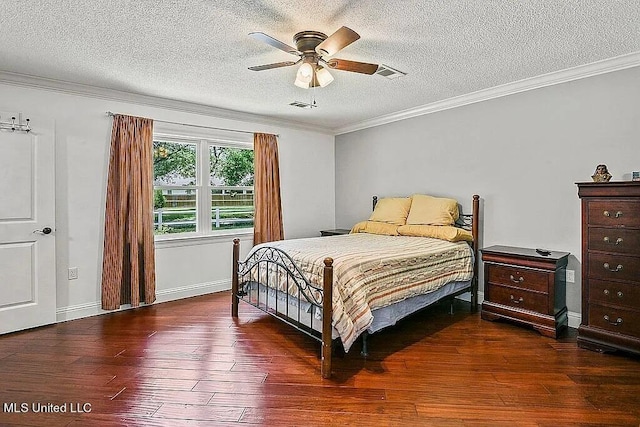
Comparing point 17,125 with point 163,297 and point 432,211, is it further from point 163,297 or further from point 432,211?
point 432,211

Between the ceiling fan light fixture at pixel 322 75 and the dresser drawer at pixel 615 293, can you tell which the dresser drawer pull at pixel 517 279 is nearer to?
the dresser drawer at pixel 615 293

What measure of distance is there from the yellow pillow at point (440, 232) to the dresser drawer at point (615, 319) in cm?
129

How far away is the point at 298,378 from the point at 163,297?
8.32 ft

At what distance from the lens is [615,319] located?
279 centimetres

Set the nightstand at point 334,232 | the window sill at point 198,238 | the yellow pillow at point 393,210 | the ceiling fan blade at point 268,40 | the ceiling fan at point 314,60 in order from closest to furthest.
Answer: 1. the ceiling fan blade at point 268,40
2. the ceiling fan at point 314,60
3. the window sill at point 198,238
4. the yellow pillow at point 393,210
5. the nightstand at point 334,232

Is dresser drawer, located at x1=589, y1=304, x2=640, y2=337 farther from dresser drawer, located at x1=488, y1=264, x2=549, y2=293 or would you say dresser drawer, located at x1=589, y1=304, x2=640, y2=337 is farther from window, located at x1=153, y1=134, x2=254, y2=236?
window, located at x1=153, y1=134, x2=254, y2=236

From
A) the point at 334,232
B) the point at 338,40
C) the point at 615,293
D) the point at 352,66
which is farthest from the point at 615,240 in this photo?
the point at 334,232

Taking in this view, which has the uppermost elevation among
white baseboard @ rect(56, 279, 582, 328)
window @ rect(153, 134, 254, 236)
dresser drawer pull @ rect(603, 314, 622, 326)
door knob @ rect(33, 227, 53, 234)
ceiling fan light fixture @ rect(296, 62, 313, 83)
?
ceiling fan light fixture @ rect(296, 62, 313, 83)

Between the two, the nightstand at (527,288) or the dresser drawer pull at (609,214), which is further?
the nightstand at (527,288)

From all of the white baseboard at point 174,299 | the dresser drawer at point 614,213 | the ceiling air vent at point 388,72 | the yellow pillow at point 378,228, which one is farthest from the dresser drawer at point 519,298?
the ceiling air vent at point 388,72

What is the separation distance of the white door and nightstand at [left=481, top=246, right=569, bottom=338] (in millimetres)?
4341

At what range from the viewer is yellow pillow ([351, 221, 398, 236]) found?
4.50 m

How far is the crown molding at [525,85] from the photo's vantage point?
305 centimetres

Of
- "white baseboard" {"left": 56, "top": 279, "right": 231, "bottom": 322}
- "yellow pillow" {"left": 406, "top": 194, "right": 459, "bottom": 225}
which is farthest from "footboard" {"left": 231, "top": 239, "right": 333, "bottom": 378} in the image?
"yellow pillow" {"left": 406, "top": 194, "right": 459, "bottom": 225}
